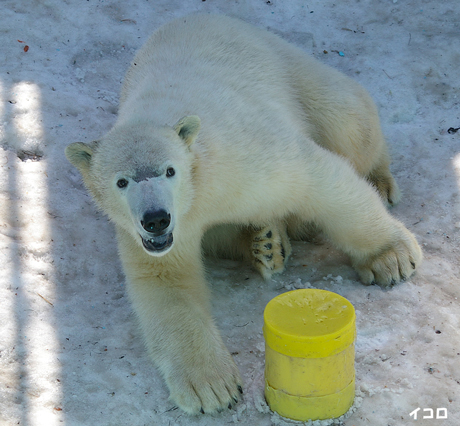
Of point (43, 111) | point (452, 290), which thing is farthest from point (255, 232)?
point (43, 111)

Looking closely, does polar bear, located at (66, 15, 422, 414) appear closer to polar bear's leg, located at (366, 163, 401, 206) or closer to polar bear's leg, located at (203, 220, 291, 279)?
polar bear's leg, located at (203, 220, 291, 279)

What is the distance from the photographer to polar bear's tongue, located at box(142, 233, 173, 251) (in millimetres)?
2648

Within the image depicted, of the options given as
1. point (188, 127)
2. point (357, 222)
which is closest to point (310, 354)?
point (188, 127)

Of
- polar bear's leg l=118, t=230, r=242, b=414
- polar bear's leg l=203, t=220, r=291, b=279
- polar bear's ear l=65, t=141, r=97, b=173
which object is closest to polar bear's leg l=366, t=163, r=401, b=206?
polar bear's leg l=203, t=220, r=291, b=279

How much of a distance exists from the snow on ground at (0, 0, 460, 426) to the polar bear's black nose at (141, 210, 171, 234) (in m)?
0.80

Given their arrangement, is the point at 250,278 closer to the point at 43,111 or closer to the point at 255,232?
the point at 255,232

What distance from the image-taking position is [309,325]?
230 cm

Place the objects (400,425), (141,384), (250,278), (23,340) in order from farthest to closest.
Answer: (250,278), (23,340), (141,384), (400,425)

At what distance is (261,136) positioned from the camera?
10.3 feet

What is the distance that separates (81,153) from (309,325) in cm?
142

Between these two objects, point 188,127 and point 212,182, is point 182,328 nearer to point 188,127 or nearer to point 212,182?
point 212,182

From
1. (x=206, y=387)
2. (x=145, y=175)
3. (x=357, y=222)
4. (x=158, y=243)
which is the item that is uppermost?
(x=145, y=175)

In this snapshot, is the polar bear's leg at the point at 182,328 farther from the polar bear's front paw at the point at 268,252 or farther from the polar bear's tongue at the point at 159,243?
the polar bear's tongue at the point at 159,243

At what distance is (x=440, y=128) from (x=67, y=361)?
360cm
